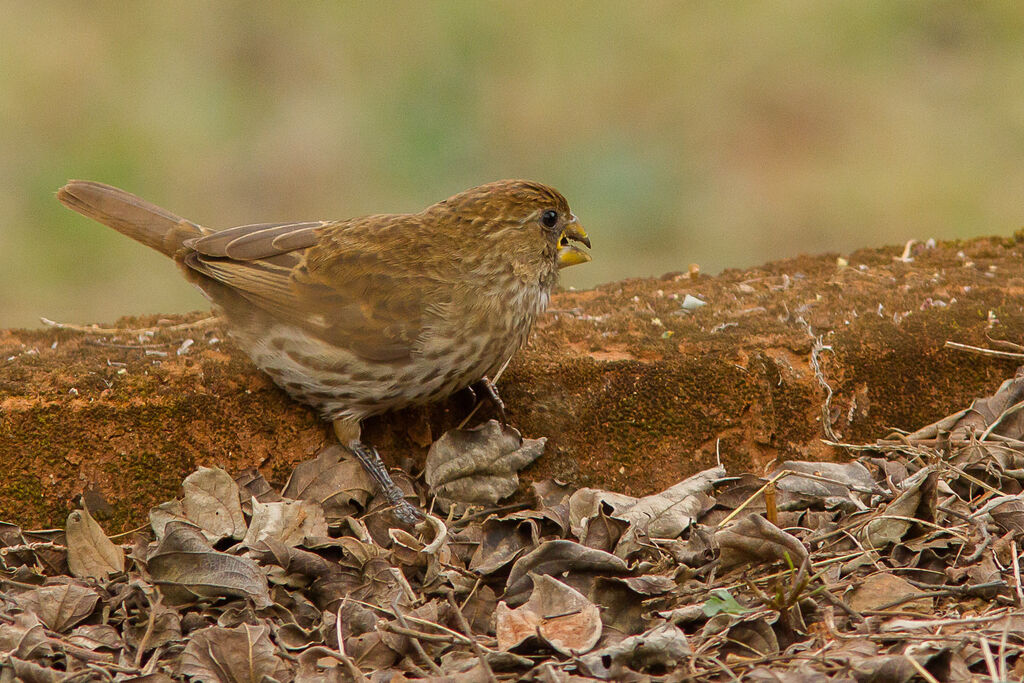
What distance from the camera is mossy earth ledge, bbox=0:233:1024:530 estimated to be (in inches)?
157

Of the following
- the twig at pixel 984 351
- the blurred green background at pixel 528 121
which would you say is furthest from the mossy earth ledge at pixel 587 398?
the blurred green background at pixel 528 121

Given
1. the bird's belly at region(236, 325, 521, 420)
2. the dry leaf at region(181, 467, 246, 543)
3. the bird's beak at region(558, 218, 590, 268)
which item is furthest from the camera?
the bird's beak at region(558, 218, 590, 268)

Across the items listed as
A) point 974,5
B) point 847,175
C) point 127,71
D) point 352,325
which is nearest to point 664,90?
point 847,175

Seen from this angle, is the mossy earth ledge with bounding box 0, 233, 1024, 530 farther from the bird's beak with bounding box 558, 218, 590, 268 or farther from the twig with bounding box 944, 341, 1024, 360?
the bird's beak with bounding box 558, 218, 590, 268

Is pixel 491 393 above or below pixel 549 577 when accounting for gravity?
above

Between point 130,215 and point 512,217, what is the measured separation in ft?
4.98

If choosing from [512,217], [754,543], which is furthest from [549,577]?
[512,217]

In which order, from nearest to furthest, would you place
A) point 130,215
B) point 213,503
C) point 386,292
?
point 213,503
point 386,292
point 130,215

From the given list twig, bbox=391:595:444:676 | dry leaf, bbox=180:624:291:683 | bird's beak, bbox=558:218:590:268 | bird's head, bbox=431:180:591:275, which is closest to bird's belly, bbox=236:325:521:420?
bird's head, bbox=431:180:591:275

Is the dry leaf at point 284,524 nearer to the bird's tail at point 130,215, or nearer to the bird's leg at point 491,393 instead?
the bird's leg at point 491,393

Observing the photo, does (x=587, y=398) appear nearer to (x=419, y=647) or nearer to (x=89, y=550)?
(x=419, y=647)

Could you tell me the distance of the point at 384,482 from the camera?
4.02 m

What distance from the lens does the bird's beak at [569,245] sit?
4.56 meters

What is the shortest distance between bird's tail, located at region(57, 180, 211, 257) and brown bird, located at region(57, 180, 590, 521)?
3 centimetres
